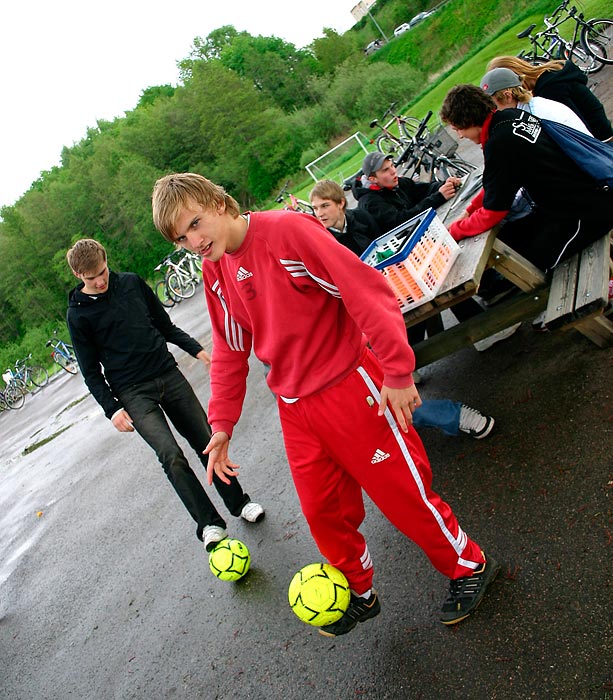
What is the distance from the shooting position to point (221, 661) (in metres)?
3.47

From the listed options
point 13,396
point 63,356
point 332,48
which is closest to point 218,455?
point 63,356

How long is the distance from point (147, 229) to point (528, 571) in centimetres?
6534

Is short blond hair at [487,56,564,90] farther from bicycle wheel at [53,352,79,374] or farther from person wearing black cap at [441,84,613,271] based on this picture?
bicycle wheel at [53,352,79,374]

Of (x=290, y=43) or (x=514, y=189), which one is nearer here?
(x=514, y=189)

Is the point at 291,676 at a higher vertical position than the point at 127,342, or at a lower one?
lower

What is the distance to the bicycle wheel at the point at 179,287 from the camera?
71.6 feet

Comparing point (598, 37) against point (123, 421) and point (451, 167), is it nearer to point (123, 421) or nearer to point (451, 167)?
point (451, 167)

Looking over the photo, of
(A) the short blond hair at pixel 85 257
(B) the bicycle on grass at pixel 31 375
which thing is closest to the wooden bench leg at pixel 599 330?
(A) the short blond hair at pixel 85 257

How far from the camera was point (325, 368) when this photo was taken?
98.5 inches

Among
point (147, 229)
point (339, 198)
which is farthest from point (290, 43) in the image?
point (339, 198)

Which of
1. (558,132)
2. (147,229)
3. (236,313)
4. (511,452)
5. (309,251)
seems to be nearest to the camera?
(309,251)

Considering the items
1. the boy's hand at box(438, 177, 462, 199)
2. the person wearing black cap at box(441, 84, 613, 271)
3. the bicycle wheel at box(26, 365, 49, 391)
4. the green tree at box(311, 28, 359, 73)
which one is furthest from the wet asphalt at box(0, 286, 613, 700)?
the green tree at box(311, 28, 359, 73)

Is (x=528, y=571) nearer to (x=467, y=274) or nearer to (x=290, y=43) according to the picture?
(x=467, y=274)

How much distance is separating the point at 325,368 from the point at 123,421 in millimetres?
2343
